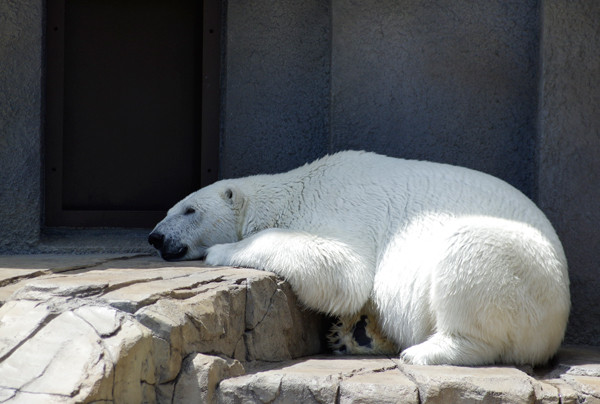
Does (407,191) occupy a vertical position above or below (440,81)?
below

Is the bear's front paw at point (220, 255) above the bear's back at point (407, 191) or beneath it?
beneath

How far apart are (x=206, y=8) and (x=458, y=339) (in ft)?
9.93

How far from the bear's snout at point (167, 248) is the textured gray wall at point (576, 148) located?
2.07 m

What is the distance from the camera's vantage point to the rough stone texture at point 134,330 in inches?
92.3

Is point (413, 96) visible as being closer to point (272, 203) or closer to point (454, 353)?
point (272, 203)

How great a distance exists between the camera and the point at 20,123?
4.89 meters

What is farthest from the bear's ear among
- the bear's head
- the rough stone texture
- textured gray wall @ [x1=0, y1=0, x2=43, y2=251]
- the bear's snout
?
textured gray wall @ [x1=0, y1=0, x2=43, y2=251]

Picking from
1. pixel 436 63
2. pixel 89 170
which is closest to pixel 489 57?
pixel 436 63

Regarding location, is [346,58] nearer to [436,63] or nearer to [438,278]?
[436,63]

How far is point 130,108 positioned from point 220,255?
1.92 m

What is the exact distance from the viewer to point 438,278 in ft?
10.8

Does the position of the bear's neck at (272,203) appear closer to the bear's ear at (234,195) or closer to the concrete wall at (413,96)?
the bear's ear at (234,195)

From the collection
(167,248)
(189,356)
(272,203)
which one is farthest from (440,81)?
(189,356)

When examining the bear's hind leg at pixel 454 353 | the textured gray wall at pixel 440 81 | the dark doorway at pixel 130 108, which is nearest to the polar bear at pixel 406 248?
the bear's hind leg at pixel 454 353
